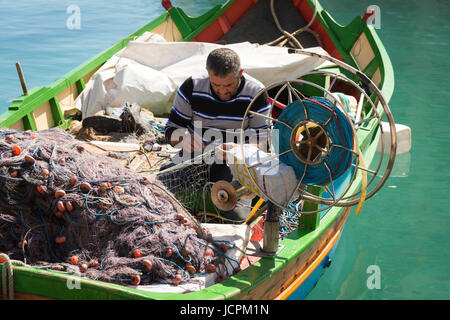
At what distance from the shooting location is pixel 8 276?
9.40 ft

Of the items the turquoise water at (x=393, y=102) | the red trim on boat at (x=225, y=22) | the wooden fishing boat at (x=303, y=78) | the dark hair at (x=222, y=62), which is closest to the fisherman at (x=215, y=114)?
the dark hair at (x=222, y=62)

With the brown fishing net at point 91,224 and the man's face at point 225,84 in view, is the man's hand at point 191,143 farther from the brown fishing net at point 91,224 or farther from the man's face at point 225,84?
the brown fishing net at point 91,224

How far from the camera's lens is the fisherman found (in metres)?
3.73

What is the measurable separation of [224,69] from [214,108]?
0.41 meters

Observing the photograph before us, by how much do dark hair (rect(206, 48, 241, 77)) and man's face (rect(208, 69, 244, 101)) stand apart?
3 cm

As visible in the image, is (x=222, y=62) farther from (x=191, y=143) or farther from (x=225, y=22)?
(x=225, y=22)

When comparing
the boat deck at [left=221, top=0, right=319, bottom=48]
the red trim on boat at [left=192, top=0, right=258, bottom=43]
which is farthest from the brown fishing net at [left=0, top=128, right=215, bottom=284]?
the red trim on boat at [left=192, top=0, right=258, bottom=43]

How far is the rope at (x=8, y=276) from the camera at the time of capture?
285 centimetres

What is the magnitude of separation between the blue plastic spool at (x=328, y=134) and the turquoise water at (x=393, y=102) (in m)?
2.57

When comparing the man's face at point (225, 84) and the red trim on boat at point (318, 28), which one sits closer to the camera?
the man's face at point (225, 84)

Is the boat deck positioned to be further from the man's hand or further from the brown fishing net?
the brown fishing net

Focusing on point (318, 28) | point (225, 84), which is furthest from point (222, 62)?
point (318, 28)
